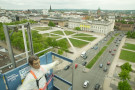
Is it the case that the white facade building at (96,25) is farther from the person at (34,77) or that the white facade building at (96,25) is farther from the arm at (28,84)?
the arm at (28,84)

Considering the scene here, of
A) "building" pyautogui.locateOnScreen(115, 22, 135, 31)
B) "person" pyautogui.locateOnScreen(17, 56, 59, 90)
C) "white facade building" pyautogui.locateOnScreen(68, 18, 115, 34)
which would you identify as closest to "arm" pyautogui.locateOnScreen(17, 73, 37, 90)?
"person" pyautogui.locateOnScreen(17, 56, 59, 90)

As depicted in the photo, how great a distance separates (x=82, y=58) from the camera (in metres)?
33.4

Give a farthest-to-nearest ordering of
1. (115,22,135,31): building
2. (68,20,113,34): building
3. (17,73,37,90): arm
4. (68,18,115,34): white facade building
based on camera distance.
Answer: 1. (115,22,135,31): building
2. (68,18,115,34): white facade building
3. (68,20,113,34): building
4. (17,73,37,90): arm

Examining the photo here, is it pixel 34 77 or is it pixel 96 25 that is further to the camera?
pixel 96 25

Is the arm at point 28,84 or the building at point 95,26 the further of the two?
the building at point 95,26

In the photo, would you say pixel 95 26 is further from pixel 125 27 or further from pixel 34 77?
pixel 34 77

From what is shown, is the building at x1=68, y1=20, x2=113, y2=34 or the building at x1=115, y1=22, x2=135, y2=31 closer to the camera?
the building at x1=68, y1=20, x2=113, y2=34

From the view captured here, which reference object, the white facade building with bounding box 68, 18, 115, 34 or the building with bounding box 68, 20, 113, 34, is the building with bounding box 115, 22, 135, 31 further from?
the building with bounding box 68, 20, 113, 34

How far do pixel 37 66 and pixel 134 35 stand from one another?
229 ft

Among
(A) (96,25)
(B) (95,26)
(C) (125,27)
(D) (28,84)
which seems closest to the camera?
(D) (28,84)

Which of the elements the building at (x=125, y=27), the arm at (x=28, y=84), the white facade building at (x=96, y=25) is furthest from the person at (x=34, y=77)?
the building at (x=125, y=27)

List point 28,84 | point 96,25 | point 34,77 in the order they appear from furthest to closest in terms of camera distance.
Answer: point 96,25 < point 34,77 < point 28,84

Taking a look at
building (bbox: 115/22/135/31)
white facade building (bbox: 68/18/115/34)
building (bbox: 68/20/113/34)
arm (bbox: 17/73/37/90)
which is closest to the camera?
arm (bbox: 17/73/37/90)

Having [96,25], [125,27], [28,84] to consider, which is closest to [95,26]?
[96,25]
